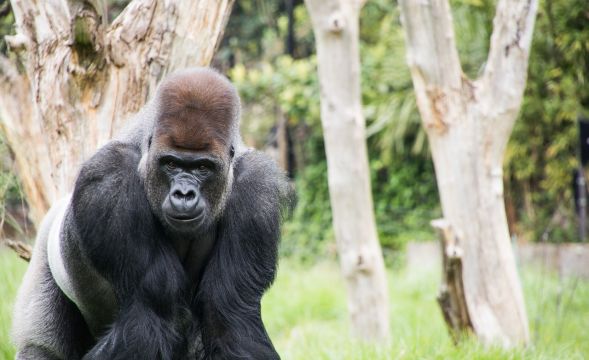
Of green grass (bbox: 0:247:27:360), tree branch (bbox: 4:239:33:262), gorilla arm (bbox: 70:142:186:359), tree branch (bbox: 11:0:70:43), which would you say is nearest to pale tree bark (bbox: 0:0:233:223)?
tree branch (bbox: 11:0:70:43)

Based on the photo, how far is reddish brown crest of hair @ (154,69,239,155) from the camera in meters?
2.73

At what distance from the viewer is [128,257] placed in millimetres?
2773

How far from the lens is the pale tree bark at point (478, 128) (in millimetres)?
4949

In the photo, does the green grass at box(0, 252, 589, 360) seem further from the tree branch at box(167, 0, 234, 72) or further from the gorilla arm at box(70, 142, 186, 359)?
the tree branch at box(167, 0, 234, 72)

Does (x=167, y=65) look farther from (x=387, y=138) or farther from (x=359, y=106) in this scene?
(x=387, y=138)

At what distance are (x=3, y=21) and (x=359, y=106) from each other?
2705 mm

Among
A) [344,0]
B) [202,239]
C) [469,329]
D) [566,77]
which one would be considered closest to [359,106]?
[344,0]

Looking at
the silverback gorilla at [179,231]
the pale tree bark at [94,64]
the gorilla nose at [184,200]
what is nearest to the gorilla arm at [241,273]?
the silverback gorilla at [179,231]

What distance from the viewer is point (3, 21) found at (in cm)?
526

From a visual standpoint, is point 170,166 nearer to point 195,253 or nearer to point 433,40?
point 195,253

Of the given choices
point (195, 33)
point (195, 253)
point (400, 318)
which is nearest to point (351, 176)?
point (400, 318)

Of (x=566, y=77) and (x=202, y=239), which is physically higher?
(x=566, y=77)

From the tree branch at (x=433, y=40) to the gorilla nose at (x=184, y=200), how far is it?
2767 millimetres

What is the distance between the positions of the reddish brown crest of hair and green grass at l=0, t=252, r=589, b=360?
181 cm
